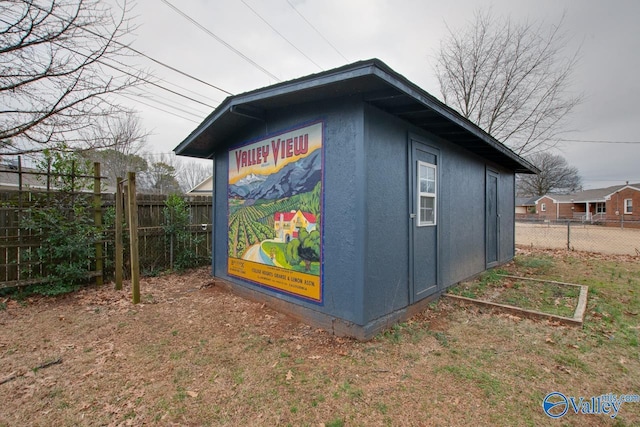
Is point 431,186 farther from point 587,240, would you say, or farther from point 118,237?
point 587,240

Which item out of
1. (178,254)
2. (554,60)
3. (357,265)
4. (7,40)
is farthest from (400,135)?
(554,60)

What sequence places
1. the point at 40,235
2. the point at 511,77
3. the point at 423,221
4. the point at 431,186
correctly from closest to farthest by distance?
the point at 423,221
the point at 431,186
the point at 40,235
the point at 511,77

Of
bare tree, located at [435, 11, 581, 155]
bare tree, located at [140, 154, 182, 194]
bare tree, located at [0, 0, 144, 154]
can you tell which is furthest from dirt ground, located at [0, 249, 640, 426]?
bare tree, located at [140, 154, 182, 194]

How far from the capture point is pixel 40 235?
195 inches

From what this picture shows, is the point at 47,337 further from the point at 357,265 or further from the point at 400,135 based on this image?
the point at 400,135

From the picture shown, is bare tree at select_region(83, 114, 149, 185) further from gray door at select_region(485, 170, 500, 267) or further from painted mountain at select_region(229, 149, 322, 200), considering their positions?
gray door at select_region(485, 170, 500, 267)

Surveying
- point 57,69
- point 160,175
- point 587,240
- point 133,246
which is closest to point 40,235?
point 133,246

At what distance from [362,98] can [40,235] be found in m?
5.91

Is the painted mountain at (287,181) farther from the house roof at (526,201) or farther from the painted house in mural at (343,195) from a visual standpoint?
the house roof at (526,201)

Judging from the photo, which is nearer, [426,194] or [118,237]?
[426,194]

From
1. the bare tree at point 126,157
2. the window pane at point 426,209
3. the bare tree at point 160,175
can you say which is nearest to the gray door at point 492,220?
the window pane at point 426,209

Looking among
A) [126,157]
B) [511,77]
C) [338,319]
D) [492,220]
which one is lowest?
[338,319]

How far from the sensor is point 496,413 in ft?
7.04

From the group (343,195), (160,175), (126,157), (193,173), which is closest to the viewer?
(343,195)
